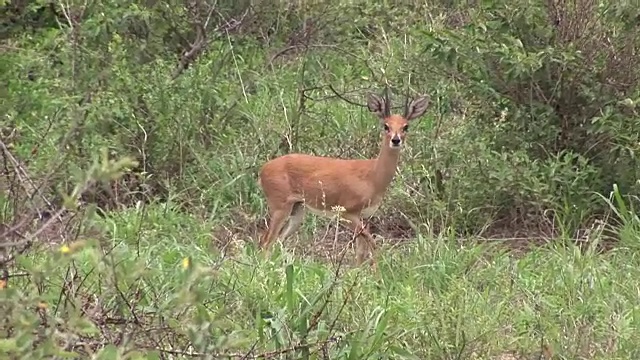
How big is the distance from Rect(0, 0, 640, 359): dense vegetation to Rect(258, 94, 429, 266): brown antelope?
6.7 inches

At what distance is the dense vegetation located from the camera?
4832 mm

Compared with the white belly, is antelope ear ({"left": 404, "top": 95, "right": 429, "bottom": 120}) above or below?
above

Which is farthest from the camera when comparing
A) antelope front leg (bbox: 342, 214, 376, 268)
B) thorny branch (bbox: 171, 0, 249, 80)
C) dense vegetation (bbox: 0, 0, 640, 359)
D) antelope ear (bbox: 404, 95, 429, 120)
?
thorny branch (bbox: 171, 0, 249, 80)

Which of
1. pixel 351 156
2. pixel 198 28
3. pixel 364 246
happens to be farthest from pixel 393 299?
pixel 198 28

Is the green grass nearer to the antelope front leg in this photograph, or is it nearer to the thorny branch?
the antelope front leg

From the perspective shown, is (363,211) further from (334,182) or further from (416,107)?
(416,107)

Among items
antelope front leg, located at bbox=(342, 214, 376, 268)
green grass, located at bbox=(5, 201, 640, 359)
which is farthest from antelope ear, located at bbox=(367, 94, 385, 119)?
green grass, located at bbox=(5, 201, 640, 359)

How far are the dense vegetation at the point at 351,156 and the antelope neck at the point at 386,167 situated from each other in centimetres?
29

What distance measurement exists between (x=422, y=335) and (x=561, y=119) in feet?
9.14

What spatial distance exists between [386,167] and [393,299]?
1.81m

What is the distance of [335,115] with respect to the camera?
27.9 feet

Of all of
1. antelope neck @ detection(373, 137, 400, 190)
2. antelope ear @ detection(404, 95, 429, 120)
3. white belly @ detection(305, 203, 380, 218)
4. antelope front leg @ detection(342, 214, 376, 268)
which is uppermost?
antelope ear @ detection(404, 95, 429, 120)

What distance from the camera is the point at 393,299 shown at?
5254mm

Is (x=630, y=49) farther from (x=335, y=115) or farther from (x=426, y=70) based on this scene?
(x=335, y=115)
